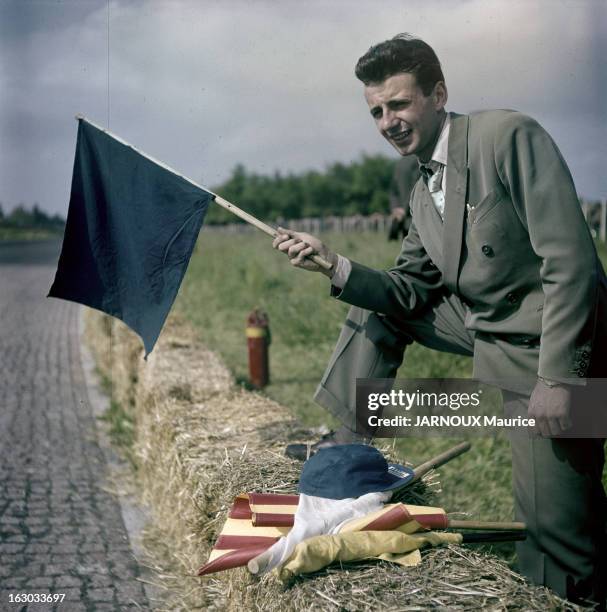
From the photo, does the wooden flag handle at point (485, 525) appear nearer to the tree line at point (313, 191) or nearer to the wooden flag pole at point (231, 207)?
the wooden flag pole at point (231, 207)

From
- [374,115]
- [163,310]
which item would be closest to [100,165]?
[163,310]

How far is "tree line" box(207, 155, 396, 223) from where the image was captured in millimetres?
70500

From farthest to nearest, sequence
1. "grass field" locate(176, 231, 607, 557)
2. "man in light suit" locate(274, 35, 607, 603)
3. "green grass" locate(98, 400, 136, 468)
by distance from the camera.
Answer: "green grass" locate(98, 400, 136, 468) < "grass field" locate(176, 231, 607, 557) < "man in light suit" locate(274, 35, 607, 603)

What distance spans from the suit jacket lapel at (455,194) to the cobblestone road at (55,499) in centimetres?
221

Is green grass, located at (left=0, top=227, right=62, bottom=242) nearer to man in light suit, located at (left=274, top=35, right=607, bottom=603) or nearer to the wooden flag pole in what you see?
the wooden flag pole

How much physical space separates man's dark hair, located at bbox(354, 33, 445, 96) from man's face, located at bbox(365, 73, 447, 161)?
3 cm

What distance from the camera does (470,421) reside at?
435 cm

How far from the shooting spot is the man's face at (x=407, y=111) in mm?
3248

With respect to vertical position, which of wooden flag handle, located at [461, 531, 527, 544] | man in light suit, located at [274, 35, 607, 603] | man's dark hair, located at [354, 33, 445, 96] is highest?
man's dark hair, located at [354, 33, 445, 96]

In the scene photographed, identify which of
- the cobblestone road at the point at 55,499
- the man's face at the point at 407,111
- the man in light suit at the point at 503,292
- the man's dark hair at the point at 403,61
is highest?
the man's dark hair at the point at 403,61

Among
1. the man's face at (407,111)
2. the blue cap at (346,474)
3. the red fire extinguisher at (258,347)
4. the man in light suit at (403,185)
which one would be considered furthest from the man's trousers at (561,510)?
the man in light suit at (403,185)

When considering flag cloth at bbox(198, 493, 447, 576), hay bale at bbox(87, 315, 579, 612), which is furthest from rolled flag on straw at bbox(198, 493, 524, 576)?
hay bale at bbox(87, 315, 579, 612)

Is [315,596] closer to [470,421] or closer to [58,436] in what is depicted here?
[470,421]

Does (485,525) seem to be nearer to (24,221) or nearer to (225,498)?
(225,498)
